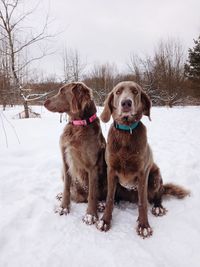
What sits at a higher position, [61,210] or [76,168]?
[76,168]

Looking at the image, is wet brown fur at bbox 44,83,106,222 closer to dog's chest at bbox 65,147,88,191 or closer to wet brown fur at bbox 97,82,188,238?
A: dog's chest at bbox 65,147,88,191

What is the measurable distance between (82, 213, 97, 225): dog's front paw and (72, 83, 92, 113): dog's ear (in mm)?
1085

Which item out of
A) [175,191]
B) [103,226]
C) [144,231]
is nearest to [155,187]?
[175,191]

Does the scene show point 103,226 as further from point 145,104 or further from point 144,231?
point 145,104

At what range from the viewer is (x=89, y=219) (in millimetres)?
2381

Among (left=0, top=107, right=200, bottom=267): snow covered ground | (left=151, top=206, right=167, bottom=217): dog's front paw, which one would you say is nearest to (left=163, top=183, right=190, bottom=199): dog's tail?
(left=0, top=107, right=200, bottom=267): snow covered ground

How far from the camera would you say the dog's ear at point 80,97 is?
8.27 ft

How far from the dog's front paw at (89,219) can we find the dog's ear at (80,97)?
1085 millimetres

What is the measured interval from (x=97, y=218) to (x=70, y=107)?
3.94 ft

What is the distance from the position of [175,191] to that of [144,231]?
0.87 metres

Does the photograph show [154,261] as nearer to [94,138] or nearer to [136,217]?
[136,217]

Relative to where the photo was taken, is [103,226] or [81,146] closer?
[103,226]

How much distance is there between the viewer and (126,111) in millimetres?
2201

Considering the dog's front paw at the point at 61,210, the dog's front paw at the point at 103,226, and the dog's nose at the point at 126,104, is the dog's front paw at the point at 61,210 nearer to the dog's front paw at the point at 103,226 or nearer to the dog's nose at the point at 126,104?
the dog's front paw at the point at 103,226
